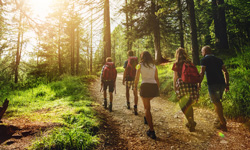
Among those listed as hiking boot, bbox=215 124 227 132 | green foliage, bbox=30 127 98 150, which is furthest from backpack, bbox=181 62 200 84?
green foliage, bbox=30 127 98 150

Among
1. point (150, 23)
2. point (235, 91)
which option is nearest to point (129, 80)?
point (235, 91)

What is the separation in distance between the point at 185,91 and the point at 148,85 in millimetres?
1059

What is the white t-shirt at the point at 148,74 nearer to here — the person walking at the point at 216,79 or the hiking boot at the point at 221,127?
the person walking at the point at 216,79

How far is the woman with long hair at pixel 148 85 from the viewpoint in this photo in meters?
3.23

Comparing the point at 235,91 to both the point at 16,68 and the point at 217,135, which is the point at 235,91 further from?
the point at 16,68

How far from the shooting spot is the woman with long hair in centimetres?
323

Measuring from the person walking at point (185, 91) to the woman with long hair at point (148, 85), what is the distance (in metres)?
0.67

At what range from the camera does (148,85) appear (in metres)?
3.26

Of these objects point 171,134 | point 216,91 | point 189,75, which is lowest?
point 171,134

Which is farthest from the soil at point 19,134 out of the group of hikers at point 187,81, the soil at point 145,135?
the group of hikers at point 187,81

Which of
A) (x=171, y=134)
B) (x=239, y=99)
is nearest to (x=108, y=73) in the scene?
(x=171, y=134)

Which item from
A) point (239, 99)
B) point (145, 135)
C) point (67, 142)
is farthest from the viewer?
point (239, 99)

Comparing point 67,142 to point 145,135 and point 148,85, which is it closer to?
point 145,135

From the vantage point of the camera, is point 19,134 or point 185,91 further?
point 185,91
